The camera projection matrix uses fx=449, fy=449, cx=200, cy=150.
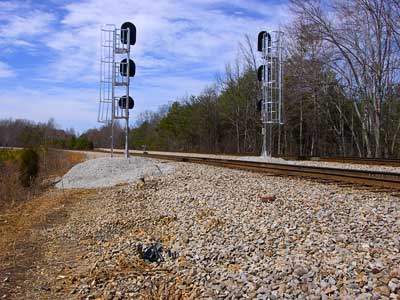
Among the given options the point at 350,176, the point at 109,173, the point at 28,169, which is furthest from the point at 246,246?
the point at 28,169

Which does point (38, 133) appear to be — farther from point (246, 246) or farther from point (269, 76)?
point (246, 246)

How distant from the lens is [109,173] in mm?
19078

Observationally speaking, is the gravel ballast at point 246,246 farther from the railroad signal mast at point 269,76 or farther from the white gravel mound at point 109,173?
the railroad signal mast at point 269,76

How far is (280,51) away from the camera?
28.6m

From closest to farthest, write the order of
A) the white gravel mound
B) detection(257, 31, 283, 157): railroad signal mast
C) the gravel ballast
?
the gravel ballast
the white gravel mound
detection(257, 31, 283, 157): railroad signal mast

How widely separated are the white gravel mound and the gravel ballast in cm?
653

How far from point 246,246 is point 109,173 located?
13529mm

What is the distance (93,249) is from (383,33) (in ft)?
97.4

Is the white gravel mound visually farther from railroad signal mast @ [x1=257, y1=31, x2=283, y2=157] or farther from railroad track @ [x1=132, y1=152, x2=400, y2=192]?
railroad signal mast @ [x1=257, y1=31, x2=283, y2=157]

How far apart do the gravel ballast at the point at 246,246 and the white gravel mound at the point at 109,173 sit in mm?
6532

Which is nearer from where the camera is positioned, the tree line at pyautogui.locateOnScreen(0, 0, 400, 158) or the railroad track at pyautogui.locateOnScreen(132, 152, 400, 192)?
the railroad track at pyautogui.locateOnScreen(132, 152, 400, 192)

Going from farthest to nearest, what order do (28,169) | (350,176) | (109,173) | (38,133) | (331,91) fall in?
(38,133) → (331,91) → (28,169) → (109,173) → (350,176)

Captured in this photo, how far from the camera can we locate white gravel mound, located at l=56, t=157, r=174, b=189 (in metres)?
17.5

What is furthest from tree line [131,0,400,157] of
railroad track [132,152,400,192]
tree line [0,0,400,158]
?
railroad track [132,152,400,192]
